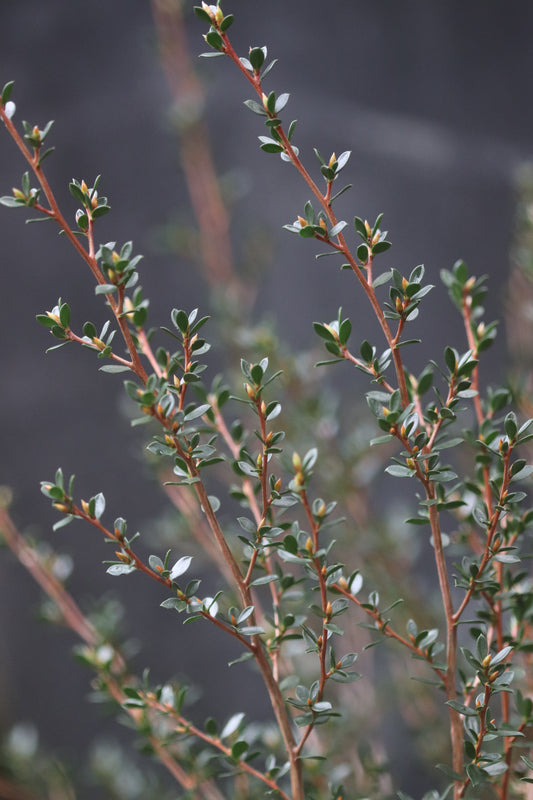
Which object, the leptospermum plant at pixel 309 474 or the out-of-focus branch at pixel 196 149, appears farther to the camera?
the out-of-focus branch at pixel 196 149

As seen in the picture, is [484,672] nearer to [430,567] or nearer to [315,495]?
[315,495]

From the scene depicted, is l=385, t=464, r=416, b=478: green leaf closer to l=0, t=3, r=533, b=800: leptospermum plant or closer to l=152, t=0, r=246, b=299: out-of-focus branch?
l=0, t=3, r=533, b=800: leptospermum plant

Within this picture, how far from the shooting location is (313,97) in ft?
4.18

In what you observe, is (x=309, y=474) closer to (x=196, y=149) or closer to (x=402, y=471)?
(x=402, y=471)

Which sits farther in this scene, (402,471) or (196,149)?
(196,149)

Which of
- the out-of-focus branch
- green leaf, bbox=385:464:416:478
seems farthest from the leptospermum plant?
the out-of-focus branch

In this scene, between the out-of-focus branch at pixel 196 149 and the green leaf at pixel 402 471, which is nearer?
the green leaf at pixel 402 471

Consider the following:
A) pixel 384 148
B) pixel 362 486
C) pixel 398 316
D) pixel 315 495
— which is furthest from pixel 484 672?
pixel 384 148

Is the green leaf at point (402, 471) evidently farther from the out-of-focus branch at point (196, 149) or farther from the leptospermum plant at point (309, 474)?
the out-of-focus branch at point (196, 149)

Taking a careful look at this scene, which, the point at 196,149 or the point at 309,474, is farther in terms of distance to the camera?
the point at 196,149

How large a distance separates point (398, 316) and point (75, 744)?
1.32 metres

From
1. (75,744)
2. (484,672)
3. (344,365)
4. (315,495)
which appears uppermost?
(484,672)

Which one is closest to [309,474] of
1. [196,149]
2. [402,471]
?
[402,471]

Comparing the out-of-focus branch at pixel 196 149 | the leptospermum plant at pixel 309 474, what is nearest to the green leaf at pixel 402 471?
the leptospermum plant at pixel 309 474
